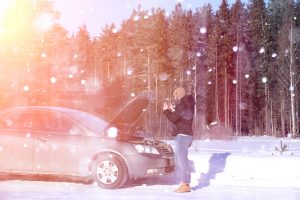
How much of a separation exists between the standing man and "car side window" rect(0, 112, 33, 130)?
10.3 feet

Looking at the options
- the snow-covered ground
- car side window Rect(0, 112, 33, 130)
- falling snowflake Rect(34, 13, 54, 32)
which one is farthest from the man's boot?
falling snowflake Rect(34, 13, 54, 32)

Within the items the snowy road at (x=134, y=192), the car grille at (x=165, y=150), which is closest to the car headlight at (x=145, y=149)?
the car grille at (x=165, y=150)

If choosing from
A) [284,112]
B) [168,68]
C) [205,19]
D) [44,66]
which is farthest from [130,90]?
[44,66]

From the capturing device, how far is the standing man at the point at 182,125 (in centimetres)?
947

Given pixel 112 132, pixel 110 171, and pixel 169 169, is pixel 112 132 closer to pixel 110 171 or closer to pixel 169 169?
pixel 110 171

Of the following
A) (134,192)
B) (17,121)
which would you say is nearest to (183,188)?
(134,192)

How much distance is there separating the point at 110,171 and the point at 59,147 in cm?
115

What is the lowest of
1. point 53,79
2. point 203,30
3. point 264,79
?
point 53,79

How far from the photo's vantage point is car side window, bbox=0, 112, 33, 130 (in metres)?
10.7

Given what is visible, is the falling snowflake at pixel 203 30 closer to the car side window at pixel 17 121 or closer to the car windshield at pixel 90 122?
the car windshield at pixel 90 122

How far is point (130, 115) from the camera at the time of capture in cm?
1104

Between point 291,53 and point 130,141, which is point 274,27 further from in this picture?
point 130,141

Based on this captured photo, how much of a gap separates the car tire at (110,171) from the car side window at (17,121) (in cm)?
175

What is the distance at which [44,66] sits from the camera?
35656 mm
